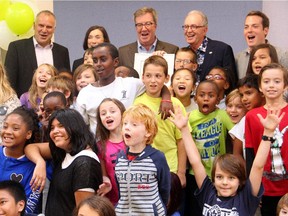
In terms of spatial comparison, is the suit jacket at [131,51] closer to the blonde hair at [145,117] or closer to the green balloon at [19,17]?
the green balloon at [19,17]

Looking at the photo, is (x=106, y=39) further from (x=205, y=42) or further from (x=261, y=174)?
(x=261, y=174)

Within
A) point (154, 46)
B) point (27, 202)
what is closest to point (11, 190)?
point (27, 202)

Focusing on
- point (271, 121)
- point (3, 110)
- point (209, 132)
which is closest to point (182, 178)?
point (209, 132)

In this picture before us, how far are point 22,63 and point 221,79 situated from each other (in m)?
2.00

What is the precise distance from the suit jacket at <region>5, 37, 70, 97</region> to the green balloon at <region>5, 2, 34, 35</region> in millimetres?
366

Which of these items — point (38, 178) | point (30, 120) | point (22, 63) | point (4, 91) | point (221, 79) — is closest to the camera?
point (38, 178)

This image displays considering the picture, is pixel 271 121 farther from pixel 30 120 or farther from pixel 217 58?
pixel 217 58

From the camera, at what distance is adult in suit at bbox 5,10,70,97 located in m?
6.64

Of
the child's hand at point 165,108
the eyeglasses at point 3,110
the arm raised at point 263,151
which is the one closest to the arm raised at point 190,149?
the arm raised at point 263,151

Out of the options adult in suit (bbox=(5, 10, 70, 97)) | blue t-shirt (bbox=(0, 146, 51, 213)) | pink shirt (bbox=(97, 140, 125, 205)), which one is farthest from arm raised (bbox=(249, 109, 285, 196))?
adult in suit (bbox=(5, 10, 70, 97))

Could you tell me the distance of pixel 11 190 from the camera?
4387 mm

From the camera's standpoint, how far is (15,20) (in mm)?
7062

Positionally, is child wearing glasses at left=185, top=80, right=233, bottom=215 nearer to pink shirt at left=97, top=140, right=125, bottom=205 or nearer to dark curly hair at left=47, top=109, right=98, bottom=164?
pink shirt at left=97, top=140, right=125, bottom=205

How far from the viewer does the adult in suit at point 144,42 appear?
644 cm
